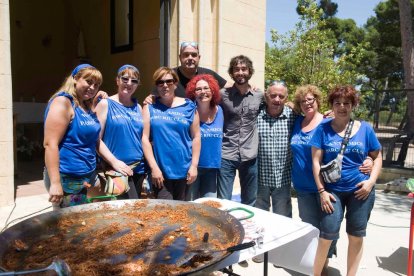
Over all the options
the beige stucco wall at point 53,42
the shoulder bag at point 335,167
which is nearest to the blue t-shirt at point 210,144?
the shoulder bag at point 335,167

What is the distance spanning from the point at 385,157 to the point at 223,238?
8200 millimetres

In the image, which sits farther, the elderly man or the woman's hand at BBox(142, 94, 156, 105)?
the elderly man

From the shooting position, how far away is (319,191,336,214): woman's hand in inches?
111

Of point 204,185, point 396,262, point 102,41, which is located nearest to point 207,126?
point 204,185

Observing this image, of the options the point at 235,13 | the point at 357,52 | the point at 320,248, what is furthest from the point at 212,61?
the point at 357,52

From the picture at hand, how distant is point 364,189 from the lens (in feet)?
9.16

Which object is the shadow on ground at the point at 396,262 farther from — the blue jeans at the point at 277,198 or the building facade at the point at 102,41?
the building facade at the point at 102,41

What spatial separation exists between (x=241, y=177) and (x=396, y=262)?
75.6 inches

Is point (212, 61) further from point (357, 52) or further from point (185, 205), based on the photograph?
point (357, 52)

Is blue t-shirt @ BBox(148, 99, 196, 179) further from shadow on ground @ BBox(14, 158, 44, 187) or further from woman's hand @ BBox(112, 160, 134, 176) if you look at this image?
shadow on ground @ BBox(14, 158, 44, 187)

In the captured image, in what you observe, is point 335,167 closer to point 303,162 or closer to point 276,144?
point 303,162

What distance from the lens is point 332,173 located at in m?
2.78

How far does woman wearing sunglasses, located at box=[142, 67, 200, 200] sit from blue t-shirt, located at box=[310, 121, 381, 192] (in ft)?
3.44

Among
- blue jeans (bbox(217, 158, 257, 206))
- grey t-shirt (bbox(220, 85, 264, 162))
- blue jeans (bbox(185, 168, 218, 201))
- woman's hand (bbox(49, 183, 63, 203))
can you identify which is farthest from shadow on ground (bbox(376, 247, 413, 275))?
woman's hand (bbox(49, 183, 63, 203))
